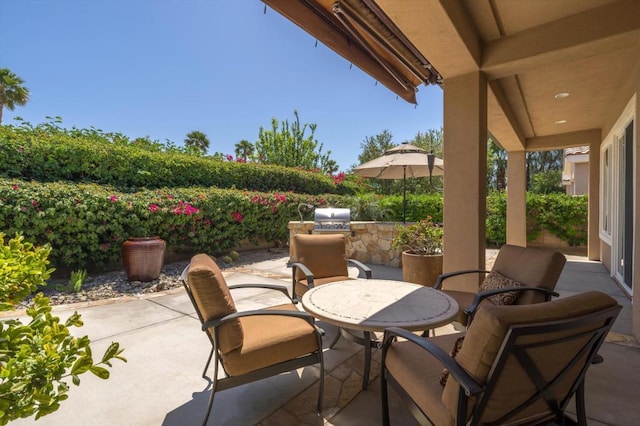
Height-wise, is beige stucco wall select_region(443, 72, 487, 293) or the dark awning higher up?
the dark awning

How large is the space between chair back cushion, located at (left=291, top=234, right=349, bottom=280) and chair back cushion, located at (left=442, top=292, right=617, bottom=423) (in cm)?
246

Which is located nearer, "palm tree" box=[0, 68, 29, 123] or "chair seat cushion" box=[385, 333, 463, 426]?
"chair seat cushion" box=[385, 333, 463, 426]

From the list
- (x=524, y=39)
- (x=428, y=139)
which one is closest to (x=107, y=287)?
(x=524, y=39)

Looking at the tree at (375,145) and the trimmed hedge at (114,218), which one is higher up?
the tree at (375,145)

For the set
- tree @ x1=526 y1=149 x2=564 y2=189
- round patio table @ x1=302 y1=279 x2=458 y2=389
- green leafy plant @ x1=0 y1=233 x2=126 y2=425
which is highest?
tree @ x1=526 y1=149 x2=564 y2=189

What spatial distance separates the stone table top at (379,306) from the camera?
6.44ft

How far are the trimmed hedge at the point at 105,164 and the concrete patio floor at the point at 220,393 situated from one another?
10.7ft

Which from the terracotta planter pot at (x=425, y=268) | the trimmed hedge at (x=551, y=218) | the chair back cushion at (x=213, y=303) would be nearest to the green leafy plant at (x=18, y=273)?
the chair back cushion at (x=213, y=303)

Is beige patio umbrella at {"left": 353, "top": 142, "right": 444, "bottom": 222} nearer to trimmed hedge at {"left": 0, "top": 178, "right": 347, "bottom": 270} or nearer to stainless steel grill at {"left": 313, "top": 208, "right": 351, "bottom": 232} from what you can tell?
stainless steel grill at {"left": 313, "top": 208, "right": 351, "bottom": 232}

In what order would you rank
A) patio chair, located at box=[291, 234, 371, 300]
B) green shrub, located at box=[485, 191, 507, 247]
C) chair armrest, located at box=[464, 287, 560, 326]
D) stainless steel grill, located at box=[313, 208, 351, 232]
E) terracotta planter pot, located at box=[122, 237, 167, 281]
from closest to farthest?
chair armrest, located at box=[464, 287, 560, 326], patio chair, located at box=[291, 234, 371, 300], terracotta planter pot, located at box=[122, 237, 167, 281], stainless steel grill, located at box=[313, 208, 351, 232], green shrub, located at box=[485, 191, 507, 247]

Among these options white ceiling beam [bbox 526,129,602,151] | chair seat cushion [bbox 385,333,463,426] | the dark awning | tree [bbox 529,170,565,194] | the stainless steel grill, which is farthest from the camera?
tree [bbox 529,170,565,194]

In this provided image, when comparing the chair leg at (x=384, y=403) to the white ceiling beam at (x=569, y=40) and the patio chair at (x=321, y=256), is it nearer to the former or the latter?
the patio chair at (x=321, y=256)

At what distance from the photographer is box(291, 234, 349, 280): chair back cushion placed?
3715 mm

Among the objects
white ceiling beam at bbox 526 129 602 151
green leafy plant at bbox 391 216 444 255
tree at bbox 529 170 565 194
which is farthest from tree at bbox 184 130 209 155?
tree at bbox 529 170 565 194
